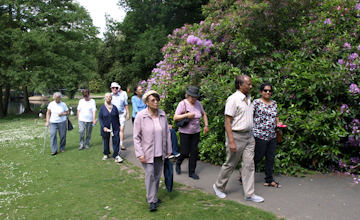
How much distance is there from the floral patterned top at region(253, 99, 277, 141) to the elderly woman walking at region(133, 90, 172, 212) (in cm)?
165

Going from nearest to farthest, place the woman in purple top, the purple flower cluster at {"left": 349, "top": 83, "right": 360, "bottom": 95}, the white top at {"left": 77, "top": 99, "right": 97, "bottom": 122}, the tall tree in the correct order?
the purple flower cluster at {"left": 349, "top": 83, "right": 360, "bottom": 95}
the woman in purple top
the white top at {"left": 77, "top": 99, "right": 97, "bottom": 122}
the tall tree

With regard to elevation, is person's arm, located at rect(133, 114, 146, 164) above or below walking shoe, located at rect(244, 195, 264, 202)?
above

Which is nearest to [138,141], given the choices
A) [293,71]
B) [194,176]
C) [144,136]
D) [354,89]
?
[144,136]

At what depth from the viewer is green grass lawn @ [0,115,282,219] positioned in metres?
4.03

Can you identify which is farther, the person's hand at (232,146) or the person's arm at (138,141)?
the person's hand at (232,146)

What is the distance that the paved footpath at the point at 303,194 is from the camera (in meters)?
3.93

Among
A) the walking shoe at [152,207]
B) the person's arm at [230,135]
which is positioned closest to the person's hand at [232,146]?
the person's arm at [230,135]

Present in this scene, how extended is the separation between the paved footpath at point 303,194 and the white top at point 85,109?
4081mm

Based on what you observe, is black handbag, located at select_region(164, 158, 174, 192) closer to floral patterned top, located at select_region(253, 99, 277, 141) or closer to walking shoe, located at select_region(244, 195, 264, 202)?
walking shoe, located at select_region(244, 195, 264, 202)

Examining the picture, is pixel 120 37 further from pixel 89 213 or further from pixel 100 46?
pixel 89 213

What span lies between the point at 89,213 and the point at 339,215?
11.5 ft

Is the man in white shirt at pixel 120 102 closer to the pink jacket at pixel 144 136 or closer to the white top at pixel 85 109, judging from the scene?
the white top at pixel 85 109

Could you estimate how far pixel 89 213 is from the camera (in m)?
4.09

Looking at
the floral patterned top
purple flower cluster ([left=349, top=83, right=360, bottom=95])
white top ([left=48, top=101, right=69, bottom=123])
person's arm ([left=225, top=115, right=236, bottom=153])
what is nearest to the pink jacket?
person's arm ([left=225, top=115, right=236, bottom=153])
